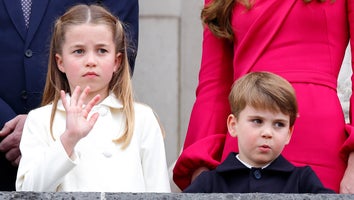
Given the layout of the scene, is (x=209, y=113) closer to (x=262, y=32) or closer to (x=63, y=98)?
(x=262, y=32)

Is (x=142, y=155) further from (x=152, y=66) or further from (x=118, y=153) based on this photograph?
(x=152, y=66)

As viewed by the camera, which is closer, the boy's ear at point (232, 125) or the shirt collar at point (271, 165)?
the shirt collar at point (271, 165)

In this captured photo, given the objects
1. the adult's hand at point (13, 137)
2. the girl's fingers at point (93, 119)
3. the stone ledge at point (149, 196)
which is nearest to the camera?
the stone ledge at point (149, 196)

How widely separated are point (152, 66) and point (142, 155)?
263 cm

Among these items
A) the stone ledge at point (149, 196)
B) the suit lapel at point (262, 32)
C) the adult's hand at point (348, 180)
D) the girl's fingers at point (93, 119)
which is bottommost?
the adult's hand at point (348, 180)

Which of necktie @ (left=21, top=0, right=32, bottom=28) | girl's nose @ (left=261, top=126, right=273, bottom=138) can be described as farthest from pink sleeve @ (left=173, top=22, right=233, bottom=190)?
necktie @ (left=21, top=0, right=32, bottom=28)

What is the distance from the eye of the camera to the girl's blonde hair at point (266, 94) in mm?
5984

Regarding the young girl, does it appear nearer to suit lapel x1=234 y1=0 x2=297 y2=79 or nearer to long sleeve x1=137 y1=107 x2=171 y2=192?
long sleeve x1=137 y1=107 x2=171 y2=192

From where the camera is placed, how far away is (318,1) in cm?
630

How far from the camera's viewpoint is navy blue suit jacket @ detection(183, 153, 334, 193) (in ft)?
19.4

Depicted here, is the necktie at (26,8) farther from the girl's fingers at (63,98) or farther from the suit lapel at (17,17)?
the girl's fingers at (63,98)

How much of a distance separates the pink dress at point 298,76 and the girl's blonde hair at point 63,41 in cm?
34

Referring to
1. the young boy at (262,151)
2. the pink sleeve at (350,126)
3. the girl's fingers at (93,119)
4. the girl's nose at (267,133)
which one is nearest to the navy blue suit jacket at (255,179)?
the young boy at (262,151)


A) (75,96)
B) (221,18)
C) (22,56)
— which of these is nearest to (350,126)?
(221,18)
